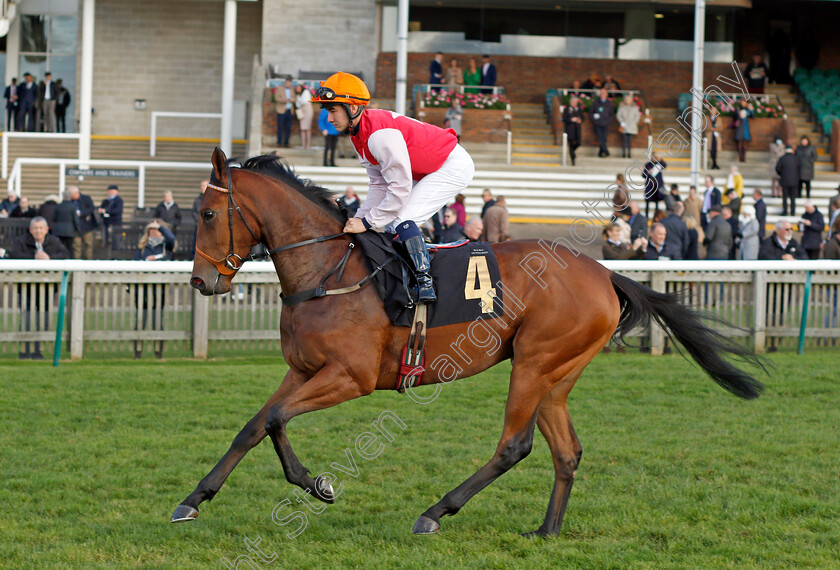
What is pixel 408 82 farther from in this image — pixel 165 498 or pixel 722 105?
pixel 165 498

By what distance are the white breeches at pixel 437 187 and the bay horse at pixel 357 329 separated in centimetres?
36

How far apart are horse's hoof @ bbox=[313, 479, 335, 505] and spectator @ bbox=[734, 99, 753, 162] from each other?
58.8 feet

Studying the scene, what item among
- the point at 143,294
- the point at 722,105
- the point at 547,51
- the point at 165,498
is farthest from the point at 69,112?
the point at 165,498

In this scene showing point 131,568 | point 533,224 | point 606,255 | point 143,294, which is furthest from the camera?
point 533,224

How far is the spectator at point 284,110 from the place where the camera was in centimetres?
1981

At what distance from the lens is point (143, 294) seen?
919 centimetres

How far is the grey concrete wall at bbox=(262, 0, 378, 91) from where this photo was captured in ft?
77.7

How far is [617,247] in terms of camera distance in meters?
10.7

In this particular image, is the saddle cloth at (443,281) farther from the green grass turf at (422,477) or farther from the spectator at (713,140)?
the spectator at (713,140)

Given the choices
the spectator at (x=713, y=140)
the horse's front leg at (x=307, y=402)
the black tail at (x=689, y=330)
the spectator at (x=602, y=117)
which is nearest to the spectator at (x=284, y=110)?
the spectator at (x=602, y=117)

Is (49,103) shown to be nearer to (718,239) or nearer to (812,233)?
(718,239)

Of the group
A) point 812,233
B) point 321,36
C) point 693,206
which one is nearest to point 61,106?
point 321,36

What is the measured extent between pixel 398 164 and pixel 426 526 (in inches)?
66.4

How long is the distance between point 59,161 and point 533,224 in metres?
9.24
